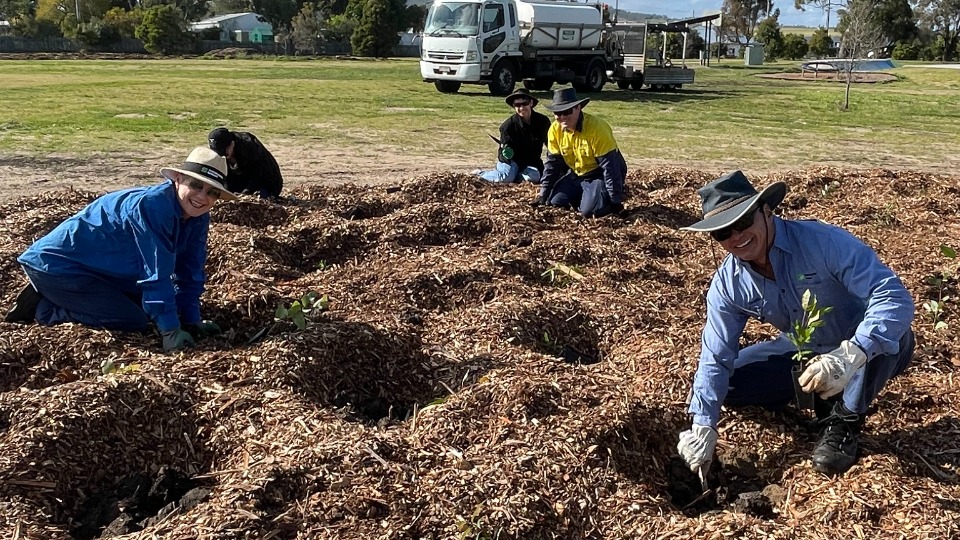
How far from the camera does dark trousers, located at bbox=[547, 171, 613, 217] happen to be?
284 inches

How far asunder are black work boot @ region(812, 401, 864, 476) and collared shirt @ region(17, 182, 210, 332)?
2.97 m

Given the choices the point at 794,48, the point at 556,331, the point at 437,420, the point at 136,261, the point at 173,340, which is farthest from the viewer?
the point at 794,48

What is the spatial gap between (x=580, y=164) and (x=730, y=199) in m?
4.31

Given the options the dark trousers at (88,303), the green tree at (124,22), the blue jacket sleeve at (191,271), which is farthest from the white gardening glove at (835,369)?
the green tree at (124,22)

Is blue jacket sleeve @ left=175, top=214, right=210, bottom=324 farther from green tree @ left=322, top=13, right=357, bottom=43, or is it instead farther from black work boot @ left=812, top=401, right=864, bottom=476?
green tree @ left=322, top=13, right=357, bottom=43

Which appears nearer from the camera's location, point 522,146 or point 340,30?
point 522,146

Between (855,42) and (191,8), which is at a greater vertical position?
(191,8)

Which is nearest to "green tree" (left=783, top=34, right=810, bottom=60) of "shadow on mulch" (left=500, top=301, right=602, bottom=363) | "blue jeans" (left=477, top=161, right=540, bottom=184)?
"blue jeans" (left=477, top=161, right=540, bottom=184)

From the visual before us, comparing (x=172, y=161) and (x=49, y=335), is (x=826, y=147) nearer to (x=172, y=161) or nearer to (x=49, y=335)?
(x=172, y=161)

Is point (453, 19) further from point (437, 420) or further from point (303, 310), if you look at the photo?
point (437, 420)

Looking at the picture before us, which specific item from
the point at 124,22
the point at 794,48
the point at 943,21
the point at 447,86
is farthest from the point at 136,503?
the point at 943,21

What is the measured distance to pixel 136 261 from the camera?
4297mm

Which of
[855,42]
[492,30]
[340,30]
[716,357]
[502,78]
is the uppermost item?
[340,30]

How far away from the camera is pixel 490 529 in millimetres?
2904
